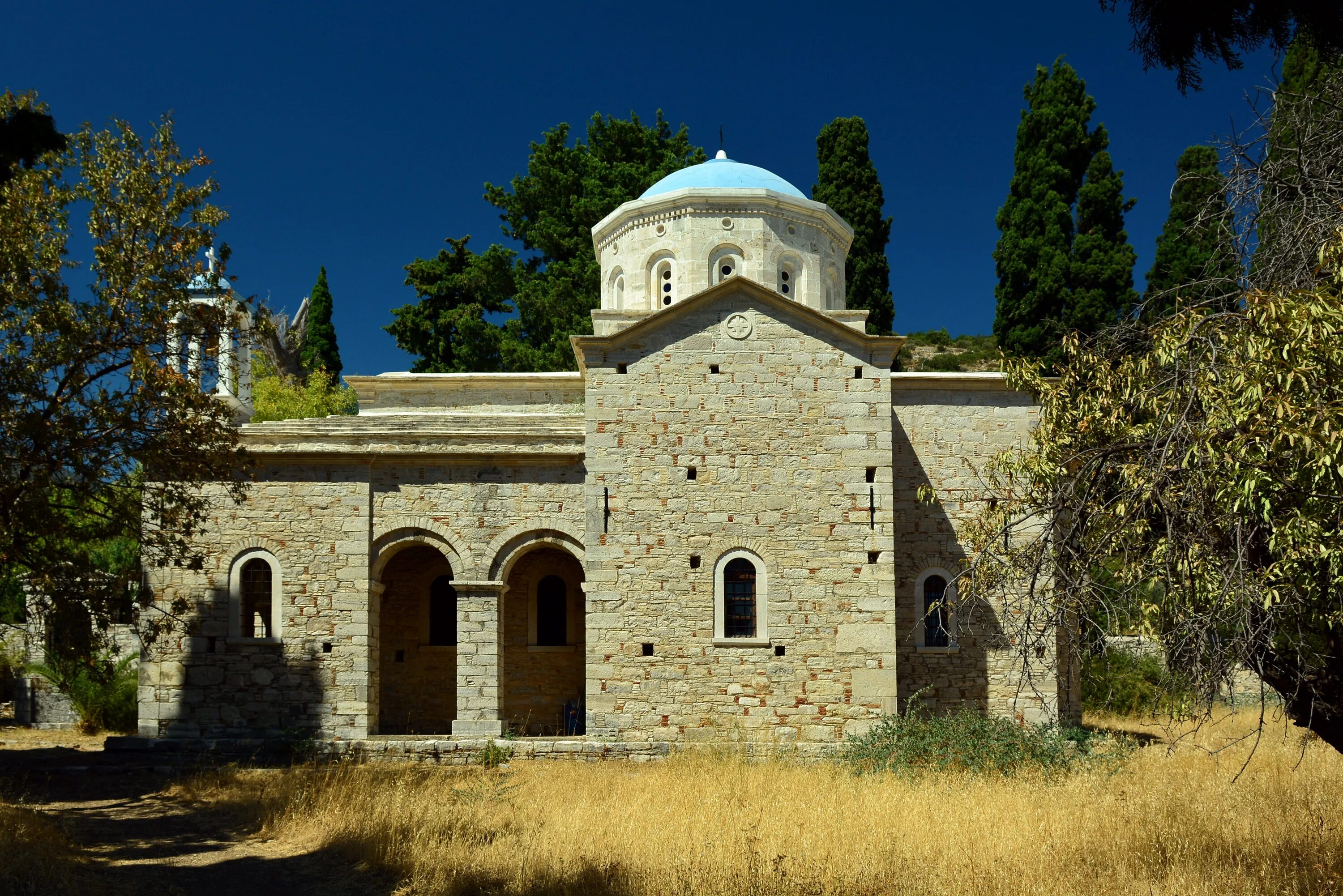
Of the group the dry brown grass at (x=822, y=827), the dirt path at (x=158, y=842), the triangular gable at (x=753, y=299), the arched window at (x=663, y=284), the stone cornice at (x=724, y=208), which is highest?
the stone cornice at (x=724, y=208)

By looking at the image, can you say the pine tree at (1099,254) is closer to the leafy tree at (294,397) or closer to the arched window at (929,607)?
the arched window at (929,607)

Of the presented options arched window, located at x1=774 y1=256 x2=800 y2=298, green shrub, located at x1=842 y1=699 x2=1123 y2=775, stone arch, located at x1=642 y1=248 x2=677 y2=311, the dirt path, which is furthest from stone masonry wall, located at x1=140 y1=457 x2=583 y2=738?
arched window, located at x1=774 y1=256 x2=800 y2=298

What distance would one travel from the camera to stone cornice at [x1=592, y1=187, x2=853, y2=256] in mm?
18000

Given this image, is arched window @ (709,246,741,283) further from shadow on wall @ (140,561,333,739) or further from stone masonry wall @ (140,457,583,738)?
shadow on wall @ (140,561,333,739)

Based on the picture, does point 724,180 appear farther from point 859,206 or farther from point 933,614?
point 859,206

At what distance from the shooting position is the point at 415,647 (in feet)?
54.7

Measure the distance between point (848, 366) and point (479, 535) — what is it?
5480 mm

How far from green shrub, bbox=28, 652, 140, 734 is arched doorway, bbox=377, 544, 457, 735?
4178mm

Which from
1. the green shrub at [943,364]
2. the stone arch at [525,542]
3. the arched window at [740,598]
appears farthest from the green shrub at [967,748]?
the green shrub at [943,364]

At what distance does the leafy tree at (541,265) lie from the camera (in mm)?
27656

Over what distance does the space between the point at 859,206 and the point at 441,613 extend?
16.5 meters

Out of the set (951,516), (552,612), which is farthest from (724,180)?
(552,612)

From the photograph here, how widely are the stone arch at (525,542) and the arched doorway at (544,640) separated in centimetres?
138

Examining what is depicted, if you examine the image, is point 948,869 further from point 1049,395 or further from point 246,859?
point 246,859
